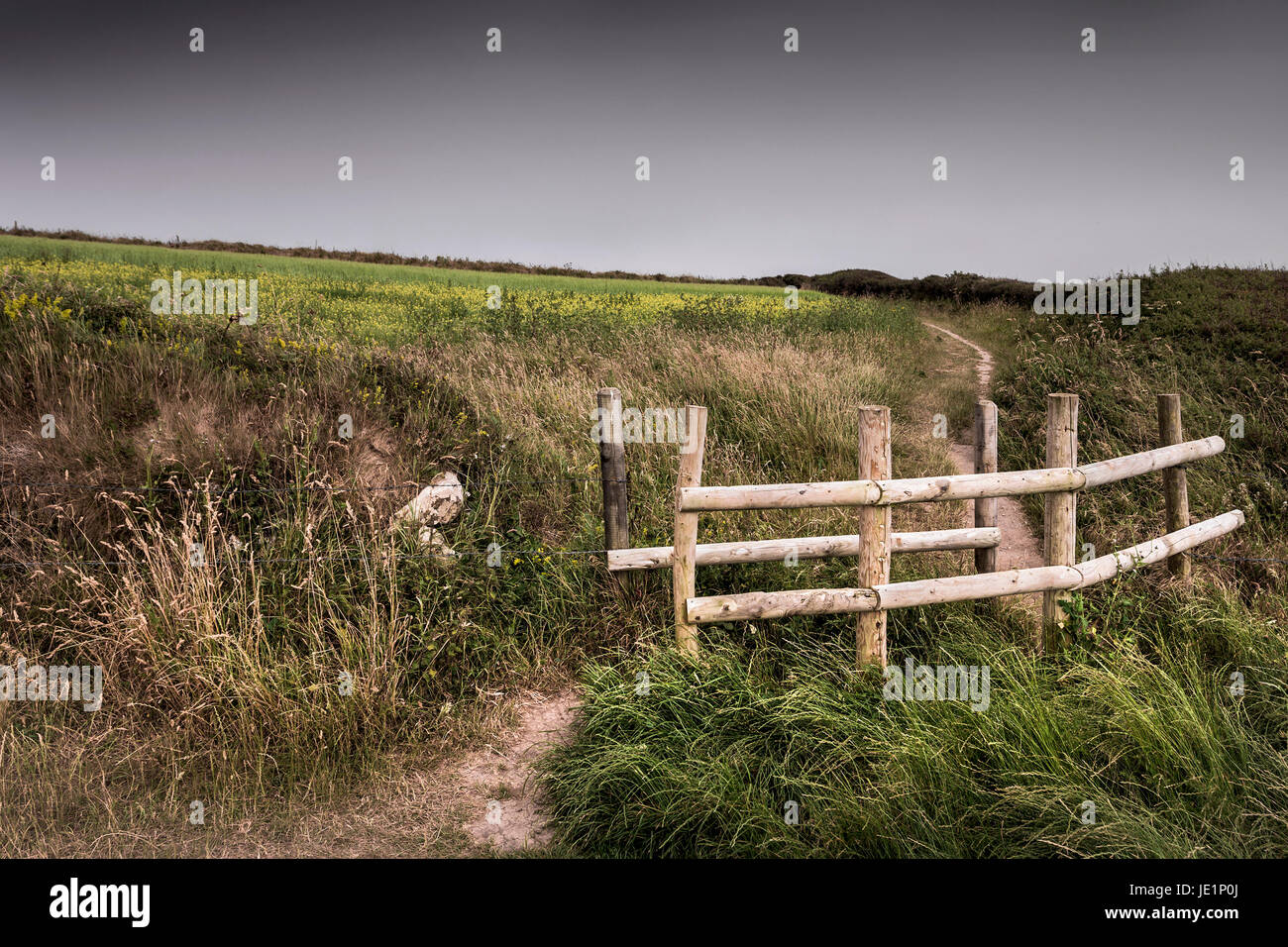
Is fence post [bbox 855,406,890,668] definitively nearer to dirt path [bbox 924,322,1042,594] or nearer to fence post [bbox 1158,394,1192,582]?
dirt path [bbox 924,322,1042,594]

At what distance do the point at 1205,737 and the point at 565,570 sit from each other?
395cm

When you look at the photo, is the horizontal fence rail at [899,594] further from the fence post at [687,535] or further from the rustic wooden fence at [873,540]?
the fence post at [687,535]

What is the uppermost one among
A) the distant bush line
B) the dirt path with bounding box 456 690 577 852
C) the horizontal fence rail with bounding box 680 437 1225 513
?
the distant bush line

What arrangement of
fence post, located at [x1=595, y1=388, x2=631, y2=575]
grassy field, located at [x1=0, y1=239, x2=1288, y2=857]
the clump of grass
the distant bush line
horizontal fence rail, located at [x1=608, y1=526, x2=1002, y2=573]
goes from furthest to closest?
the distant bush line < fence post, located at [x1=595, y1=388, x2=631, y2=575] < horizontal fence rail, located at [x1=608, y1=526, x2=1002, y2=573] < grassy field, located at [x1=0, y1=239, x2=1288, y2=857] < the clump of grass

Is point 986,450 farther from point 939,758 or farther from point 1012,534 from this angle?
point 939,758

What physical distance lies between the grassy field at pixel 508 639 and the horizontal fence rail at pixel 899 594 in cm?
23

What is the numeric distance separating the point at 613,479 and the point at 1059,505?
3191 mm

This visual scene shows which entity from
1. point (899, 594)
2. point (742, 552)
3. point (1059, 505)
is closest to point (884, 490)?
point (899, 594)

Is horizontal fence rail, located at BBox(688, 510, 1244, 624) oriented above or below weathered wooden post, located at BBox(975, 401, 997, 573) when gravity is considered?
below

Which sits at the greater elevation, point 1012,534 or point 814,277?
point 814,277

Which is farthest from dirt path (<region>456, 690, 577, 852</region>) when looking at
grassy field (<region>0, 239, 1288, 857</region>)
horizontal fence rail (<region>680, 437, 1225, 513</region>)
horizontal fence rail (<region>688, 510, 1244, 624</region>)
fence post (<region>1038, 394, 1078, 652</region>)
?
fence post (<region>1038, 394, 1078, 652</region>)

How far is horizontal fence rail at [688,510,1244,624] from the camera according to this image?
4.60m

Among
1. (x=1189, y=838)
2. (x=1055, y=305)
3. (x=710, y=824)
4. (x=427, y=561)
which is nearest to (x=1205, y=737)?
(x=1189, y=838)

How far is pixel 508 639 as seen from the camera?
527 cm
